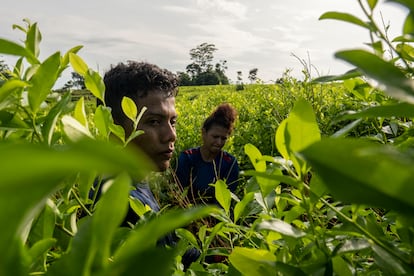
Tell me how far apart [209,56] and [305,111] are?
1488 inches

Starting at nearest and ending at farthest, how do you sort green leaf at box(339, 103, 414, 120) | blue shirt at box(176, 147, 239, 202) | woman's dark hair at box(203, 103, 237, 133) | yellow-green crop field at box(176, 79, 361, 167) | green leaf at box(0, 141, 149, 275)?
1. green leaf at box(0, 141, 149, 275)
2. green leaf at box(339, 103, 414, 120)
3. blue shirt at box(176, 147, 239, 202)
4. woman's dark hair at box(203, 103, 237, 133)
5. yellow-green crop field at box(176, 79, 361, 167)

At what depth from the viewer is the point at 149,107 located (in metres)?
2.65

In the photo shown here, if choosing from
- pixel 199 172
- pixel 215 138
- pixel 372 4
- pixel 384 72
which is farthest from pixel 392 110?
pixel 215 138

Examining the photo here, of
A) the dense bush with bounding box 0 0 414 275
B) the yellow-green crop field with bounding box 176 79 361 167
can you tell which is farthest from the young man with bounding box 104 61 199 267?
the yellow-green crop field with bounding box 176 79 361 167

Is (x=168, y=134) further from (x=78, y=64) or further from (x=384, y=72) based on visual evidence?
(x=384, y=72)

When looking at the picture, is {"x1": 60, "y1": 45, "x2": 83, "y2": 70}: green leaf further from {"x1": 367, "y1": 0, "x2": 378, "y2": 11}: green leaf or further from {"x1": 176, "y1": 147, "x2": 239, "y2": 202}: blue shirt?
{"x1": 176, "y1": 147, "x2": 239, "y2": 202}: blue shirt

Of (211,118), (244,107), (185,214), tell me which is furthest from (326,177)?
(244,107)

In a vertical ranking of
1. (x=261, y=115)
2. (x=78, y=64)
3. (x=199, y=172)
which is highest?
(x=78, y=64)

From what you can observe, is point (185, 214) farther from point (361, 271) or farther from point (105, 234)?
point (361, 271)

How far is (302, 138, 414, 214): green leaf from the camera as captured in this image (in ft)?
0.76

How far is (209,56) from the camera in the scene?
3766 centimetres

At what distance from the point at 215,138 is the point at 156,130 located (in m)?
2.25

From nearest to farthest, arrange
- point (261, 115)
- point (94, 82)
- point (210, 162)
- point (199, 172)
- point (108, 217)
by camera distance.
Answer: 1. point (108, 217)
2. point (94, 82)
3. point (199, 172)
4. point (210, 162)
5. point (261, 115)

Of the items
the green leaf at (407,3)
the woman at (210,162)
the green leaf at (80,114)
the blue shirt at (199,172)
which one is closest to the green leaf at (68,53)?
the green leaf at (80,114)
